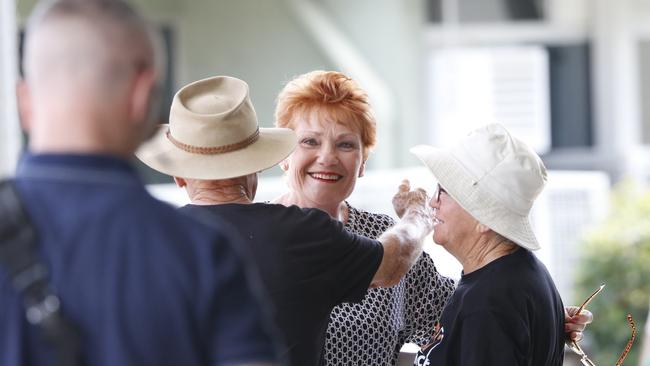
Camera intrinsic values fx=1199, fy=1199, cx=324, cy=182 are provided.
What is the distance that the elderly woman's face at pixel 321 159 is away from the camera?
336 cm

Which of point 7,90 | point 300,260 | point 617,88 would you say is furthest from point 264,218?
point 617,88

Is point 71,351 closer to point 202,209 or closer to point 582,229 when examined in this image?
point 202,209

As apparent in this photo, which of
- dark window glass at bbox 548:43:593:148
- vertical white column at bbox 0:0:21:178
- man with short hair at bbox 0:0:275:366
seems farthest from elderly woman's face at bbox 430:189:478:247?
dark window glass at bbox 548:43:593:148

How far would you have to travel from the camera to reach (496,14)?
10.9 metres

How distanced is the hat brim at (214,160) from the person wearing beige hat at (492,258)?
19.8 inches

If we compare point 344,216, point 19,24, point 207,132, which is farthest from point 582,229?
point 207,132

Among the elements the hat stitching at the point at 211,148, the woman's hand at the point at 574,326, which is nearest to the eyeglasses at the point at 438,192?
the woman's hand at the point at 574,326

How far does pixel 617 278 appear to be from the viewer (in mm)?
8984

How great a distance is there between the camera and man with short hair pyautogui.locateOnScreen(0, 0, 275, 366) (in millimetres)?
1658

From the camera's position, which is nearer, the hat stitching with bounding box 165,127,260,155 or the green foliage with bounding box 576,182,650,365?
the hat stitching with bounding box 165,127,260,155

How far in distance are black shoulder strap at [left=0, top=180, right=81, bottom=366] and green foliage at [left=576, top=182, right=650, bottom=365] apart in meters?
7.48

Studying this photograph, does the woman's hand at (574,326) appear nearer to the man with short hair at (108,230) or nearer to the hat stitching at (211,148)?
the hat stitching at (211,148)

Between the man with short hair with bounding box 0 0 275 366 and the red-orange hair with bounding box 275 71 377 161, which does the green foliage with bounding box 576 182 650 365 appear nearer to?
the red-orange hair with bounding box 275 71 377 161

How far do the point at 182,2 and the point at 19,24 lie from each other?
1.72 m
